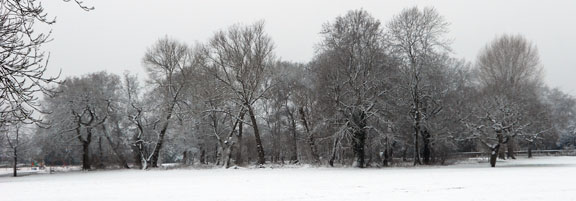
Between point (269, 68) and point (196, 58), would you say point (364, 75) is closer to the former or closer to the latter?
point (269, 68)

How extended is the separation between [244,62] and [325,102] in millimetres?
8179

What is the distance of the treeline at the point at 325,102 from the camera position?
33.8 meters

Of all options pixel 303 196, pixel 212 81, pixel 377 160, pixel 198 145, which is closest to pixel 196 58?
pixel 212 81

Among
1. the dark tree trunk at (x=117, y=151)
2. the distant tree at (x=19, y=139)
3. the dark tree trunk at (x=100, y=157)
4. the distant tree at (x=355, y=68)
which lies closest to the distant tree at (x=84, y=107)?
the dark tree trunk at (x=100, y=157)

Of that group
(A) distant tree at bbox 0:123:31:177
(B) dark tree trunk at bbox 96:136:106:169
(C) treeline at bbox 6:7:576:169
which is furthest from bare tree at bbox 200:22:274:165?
(A) distant tree at bbox 0:123:31:177

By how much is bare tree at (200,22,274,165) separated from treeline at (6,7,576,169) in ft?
0.30

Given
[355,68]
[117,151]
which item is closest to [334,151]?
[355,68]

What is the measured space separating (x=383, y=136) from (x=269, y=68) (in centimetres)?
1229

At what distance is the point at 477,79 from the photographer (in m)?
53.0

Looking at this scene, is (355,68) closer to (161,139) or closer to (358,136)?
(358,136)

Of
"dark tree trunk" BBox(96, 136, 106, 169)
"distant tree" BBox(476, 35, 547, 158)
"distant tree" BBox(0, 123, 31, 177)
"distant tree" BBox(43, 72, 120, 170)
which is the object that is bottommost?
"dark tree trunk" BBox(96, 136, 106, 169)

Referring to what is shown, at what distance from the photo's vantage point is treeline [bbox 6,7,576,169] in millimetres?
33844

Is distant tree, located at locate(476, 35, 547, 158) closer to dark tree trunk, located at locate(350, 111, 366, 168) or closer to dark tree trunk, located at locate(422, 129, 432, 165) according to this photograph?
dark tree trunk, located at locate(422, 129, 432, 165)

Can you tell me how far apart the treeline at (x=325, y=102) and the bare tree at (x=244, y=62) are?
0.09 m
